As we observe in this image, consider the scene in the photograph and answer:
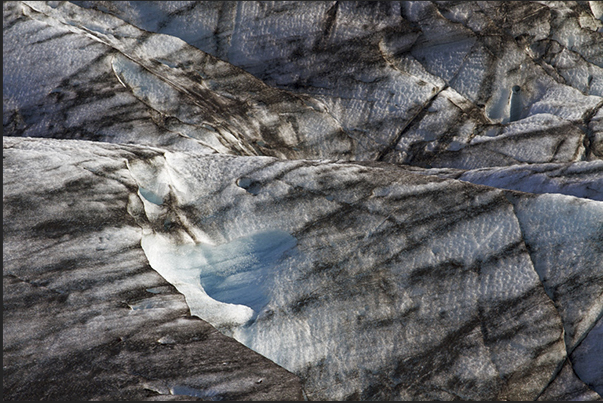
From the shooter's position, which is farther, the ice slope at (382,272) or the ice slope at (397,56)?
the ice slope at (397,56)

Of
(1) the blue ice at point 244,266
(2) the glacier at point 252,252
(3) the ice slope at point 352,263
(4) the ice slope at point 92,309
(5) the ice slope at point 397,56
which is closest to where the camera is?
(4) the ice slope at point 92,309

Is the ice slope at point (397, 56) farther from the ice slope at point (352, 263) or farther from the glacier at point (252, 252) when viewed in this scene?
the ice slope at point (352, 263)

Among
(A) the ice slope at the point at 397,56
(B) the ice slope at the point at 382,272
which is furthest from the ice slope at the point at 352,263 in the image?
(A) the ice slope at the point at 397,56

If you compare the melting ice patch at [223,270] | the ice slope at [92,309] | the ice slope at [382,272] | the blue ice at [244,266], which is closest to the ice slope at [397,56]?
the ice slope at [382,272]

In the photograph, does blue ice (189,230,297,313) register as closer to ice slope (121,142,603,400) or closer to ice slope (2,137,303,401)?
ice slope (121,142,603,400)

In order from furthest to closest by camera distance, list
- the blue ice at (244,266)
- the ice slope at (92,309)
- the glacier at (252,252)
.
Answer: the blue ice at (244,266) < the glacier at (252,252) < the ice slope at (92,309)

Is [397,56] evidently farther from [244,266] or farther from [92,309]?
[92,309]

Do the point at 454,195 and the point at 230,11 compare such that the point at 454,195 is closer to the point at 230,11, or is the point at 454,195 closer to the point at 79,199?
the point at 79,199

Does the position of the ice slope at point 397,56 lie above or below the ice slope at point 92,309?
above
